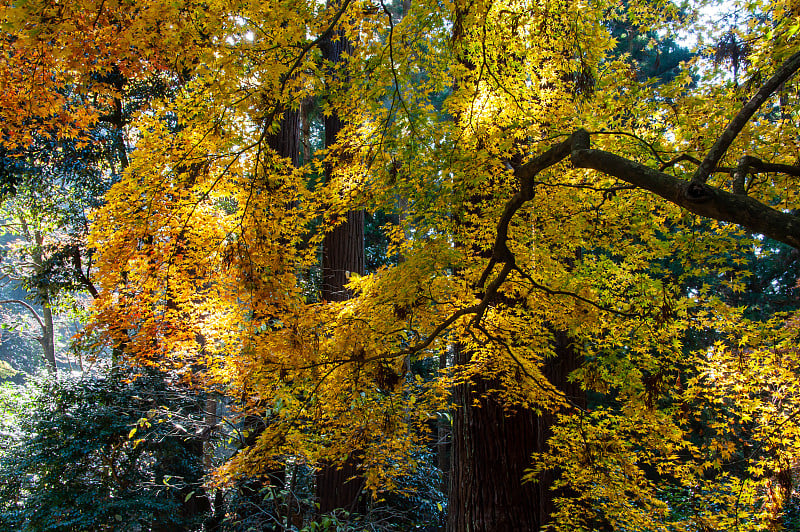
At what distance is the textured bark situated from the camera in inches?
142

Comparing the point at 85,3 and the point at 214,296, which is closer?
the point at 85,3

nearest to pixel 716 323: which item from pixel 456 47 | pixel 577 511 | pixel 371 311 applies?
pixel 577 511

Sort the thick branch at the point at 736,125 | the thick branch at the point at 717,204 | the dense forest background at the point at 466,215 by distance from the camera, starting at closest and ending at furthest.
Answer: the thick branch at the point at 717,204
the thick branch at the point at 736,125
the dense forest background at the point at 466,215

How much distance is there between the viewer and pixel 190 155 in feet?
10.0

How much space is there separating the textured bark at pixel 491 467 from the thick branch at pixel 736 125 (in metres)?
2.16

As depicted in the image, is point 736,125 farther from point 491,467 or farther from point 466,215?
point 491,467

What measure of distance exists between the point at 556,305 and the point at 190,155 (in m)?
2.74

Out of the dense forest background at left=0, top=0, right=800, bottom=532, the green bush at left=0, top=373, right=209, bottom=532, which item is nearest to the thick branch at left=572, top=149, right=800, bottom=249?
the dense forest background at left=0, top=0, right=800, bottom=532

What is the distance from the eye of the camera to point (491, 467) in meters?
3.70

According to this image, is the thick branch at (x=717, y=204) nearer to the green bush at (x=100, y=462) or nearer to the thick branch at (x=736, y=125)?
the thick branch at (x=736, y=125)

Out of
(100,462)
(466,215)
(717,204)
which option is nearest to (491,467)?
(466,215)

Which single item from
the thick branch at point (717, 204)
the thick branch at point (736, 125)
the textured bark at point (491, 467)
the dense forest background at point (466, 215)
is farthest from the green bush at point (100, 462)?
the thick branch at point (736, 125)

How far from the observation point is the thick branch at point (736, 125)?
1771mm

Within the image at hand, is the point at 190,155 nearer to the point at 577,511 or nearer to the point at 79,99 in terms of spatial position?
the point at 577,511
